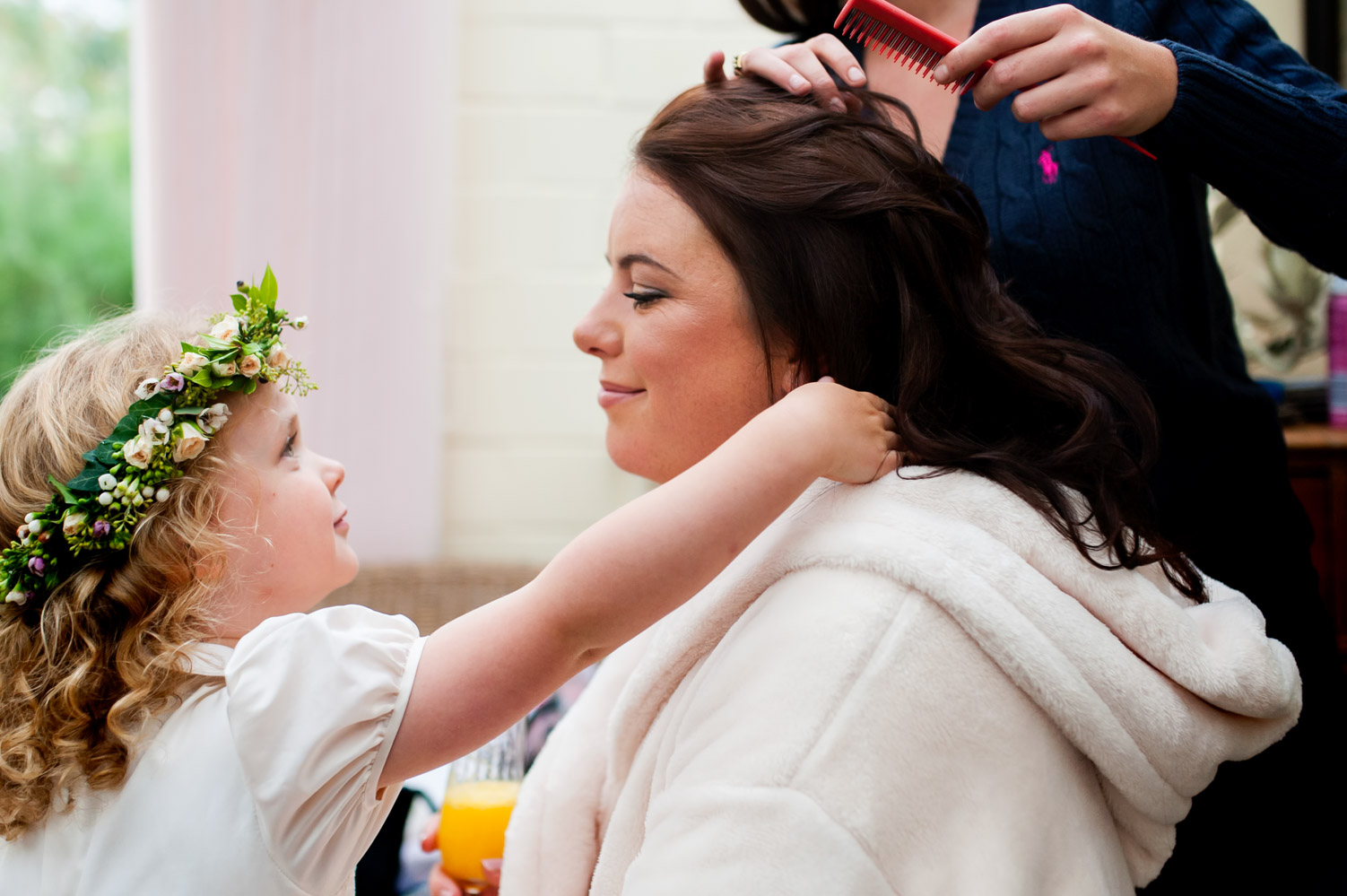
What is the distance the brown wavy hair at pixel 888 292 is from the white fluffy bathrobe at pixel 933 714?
135 mm

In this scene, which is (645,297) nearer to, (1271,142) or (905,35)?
(905,35)

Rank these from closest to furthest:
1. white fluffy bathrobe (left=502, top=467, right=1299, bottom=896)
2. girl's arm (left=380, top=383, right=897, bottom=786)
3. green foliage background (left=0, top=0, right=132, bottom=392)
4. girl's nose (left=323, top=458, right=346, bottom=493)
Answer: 1. white fluffy bathrobe (left=502, top=467, right=1299, bottom=896)
2. girl's arm (left=380, top=383, right=897, bottom=786)
3. girl's nose (left=323, top=458, right=346, bottom=493)
4. green foliage background (left=0, top=0, right=132, bottom=392)

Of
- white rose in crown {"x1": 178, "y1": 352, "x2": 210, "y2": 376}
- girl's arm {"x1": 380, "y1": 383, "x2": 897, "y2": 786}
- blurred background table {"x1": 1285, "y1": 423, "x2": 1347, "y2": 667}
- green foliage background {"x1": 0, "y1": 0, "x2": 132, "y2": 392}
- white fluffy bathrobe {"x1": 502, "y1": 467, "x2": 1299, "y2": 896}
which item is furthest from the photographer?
green foliage background {"x1": 0, "y1": 0, "x2": 132, "y2": 392}

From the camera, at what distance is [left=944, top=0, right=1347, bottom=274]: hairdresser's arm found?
0.86 metres

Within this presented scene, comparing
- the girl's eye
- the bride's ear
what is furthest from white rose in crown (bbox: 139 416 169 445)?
the bride's ear

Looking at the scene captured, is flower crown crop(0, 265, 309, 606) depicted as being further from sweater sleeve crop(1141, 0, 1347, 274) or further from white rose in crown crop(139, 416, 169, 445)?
sweater sleeve crop(1141, 0, 1347, 274)

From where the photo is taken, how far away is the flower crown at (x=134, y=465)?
87cm

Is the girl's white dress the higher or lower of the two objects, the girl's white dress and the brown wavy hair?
the lower

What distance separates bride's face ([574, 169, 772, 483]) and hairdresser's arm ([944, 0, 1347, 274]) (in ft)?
0.87

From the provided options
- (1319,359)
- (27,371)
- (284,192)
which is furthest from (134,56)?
(1319,359)

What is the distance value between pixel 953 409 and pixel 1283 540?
16.6 inches

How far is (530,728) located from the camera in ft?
5.07

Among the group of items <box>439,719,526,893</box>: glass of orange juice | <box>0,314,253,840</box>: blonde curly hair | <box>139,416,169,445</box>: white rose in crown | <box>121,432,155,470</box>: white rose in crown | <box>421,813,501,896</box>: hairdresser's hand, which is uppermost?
<box>139,416,169,445</box>: white rose in crown

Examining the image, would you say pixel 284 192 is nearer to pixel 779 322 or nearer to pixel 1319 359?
Result: pixel 779 322
